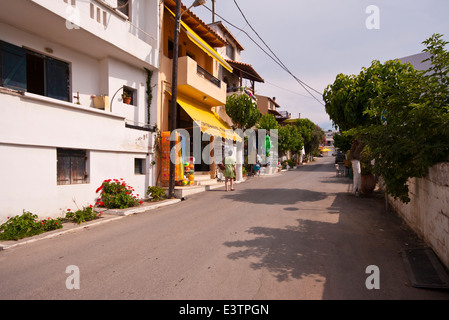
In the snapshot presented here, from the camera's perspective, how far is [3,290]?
321 cm

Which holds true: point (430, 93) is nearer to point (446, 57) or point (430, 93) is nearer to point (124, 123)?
point (446, 57)

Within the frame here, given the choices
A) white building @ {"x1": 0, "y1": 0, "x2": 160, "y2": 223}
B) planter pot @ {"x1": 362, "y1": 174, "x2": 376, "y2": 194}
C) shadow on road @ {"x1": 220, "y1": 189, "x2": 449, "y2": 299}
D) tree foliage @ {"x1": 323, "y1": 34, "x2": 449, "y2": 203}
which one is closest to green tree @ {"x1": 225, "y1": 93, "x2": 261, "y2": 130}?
white building @ {"x1": 0, "y1": 0, "x2": 160, "y2": 223}

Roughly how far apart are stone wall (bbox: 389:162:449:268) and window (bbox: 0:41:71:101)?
9911 millimetres

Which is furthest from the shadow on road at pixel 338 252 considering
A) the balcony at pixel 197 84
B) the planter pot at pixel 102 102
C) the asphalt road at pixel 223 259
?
the balcony at pixel 197 84

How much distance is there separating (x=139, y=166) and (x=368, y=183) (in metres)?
9.48

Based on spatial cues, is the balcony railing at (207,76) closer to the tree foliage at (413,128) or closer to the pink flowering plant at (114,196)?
the pink flowering plant at (114,196)

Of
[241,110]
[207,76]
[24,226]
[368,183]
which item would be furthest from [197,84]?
[24,226]

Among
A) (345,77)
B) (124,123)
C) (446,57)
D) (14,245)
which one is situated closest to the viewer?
(446,57)

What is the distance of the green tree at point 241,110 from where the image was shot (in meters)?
16.4

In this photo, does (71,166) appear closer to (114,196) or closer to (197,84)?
(114,196)

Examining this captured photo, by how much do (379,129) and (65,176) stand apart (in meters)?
8.30

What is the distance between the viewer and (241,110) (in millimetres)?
16453

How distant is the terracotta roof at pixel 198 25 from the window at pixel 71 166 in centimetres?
813
